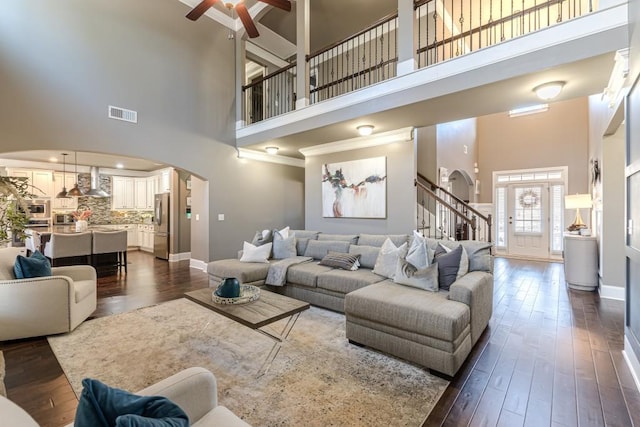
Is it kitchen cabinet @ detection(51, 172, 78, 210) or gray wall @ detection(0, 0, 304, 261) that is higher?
gray wall @ detection(0, 0, 304, 261)

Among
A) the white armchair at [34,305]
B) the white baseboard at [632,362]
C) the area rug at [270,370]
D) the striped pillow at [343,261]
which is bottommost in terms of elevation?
the area rug at [270,370]

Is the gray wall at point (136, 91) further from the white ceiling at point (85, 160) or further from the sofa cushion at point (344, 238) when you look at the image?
the sofa cushion at point (344, 238)

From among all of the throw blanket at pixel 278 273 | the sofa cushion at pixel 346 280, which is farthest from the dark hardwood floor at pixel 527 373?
the throw blanket at pixel 278 273

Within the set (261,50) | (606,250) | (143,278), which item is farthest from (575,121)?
(143,278)

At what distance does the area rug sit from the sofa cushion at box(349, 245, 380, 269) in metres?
0.85

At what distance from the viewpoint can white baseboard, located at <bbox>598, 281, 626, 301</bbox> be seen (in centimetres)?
407

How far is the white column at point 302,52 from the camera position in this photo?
4875 mm

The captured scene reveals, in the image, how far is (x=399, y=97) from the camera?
12.4ft

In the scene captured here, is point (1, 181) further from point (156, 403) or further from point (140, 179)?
point (140, 179)

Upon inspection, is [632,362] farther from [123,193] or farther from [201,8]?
[123,193]

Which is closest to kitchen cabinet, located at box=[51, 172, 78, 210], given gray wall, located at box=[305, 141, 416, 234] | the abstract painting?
the abstract painting

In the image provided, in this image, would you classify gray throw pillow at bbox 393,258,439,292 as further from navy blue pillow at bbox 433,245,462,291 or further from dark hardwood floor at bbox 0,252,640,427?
dark hardwood floor at bbox 0,252,640,427

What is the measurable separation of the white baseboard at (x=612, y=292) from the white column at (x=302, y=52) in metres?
5.23

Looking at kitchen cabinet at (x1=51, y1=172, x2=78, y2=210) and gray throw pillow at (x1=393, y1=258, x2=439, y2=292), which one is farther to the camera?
kitchen cabinet at (x1=51, y1=172, x2=78, y2=210)
